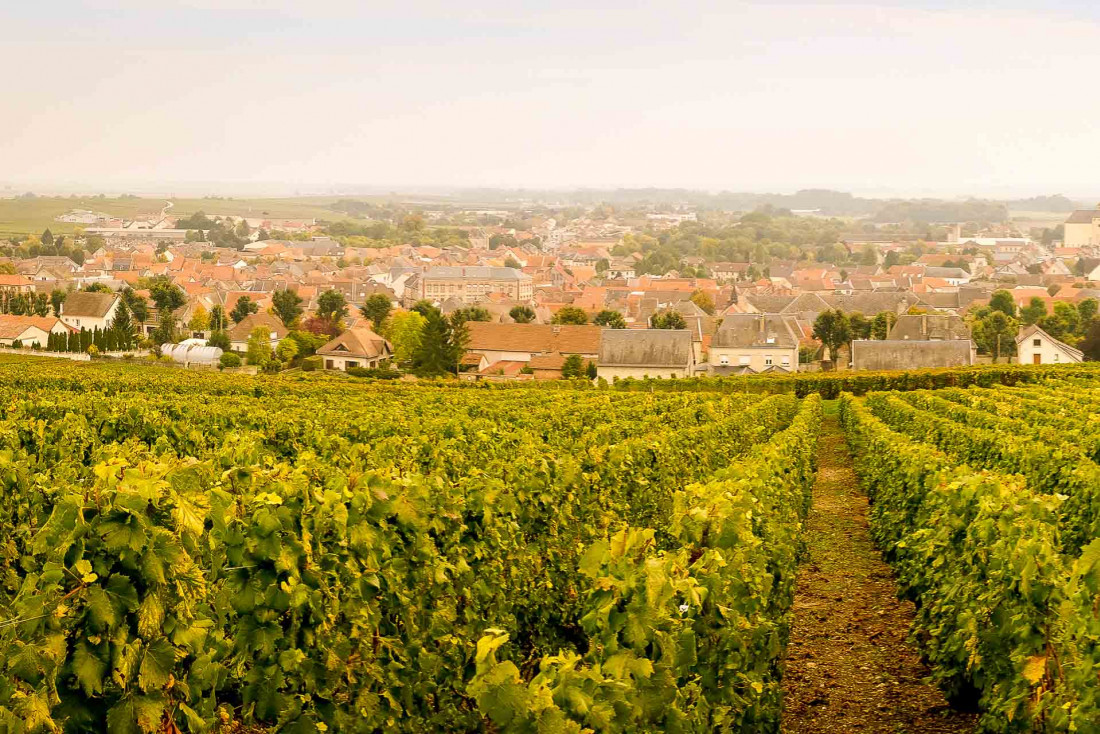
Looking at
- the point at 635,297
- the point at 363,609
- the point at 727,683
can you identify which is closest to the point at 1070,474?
the point at 727,683

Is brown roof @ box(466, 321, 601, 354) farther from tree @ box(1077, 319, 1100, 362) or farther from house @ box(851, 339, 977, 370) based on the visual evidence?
tree @ box(1077, 319, 1100, 362)

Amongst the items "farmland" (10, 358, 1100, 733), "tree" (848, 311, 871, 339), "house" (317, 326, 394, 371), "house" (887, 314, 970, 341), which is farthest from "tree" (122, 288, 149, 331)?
"farmland" (10, 358, 1100, 733)

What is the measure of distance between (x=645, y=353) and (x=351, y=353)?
111 feet

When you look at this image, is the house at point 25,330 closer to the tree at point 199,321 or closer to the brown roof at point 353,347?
the brown roof at point 353,347

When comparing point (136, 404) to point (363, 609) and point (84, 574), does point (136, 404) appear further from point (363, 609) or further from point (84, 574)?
point (84, 574)

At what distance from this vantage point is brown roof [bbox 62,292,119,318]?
132 metres

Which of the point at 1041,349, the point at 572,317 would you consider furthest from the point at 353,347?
the point at 1041,349

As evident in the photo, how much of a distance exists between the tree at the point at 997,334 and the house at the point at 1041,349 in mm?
11137

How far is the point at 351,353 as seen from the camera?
10281 centimetres

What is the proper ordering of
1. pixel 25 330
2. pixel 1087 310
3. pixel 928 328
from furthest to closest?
pixel 1087 310 → pixel 25 330 → pixel 928 328

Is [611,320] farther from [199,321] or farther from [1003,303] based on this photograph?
[199,321]

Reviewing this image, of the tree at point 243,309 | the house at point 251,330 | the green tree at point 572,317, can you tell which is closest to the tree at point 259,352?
the house at point 251,330

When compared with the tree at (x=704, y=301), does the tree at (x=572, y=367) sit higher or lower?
lower

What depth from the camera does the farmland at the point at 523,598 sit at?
5281 mm
